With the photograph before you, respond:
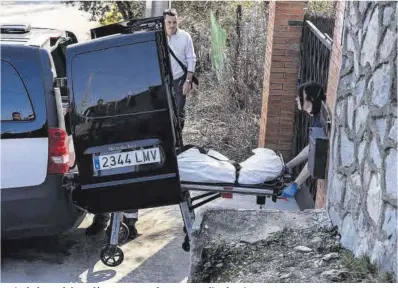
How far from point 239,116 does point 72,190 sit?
3.79 metres

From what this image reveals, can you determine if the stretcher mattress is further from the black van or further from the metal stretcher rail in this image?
the black van

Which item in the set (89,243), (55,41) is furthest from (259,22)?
(89,243)

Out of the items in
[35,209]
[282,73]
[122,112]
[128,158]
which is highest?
[122,112]

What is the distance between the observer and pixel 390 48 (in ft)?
10.8

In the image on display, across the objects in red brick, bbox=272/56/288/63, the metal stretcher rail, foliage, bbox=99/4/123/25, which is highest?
red brick, bbox=272/56/288/63

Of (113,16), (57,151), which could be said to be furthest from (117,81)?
(113,16)

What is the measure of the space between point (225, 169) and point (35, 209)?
60.6 inches

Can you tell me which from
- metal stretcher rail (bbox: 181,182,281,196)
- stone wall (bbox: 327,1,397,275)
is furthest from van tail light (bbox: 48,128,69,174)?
stone wall (bbox: 327,1,397,275)

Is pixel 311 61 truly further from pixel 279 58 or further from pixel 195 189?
pixel 195 189

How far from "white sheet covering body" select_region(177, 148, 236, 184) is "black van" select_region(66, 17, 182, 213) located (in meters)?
0.11

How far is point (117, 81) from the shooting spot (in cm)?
531

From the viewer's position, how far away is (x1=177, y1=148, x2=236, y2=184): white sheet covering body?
5.37 m

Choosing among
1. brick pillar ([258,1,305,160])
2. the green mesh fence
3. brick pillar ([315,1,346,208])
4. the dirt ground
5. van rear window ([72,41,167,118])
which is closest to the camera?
the dirt ground

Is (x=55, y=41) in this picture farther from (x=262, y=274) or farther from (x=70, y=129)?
(x=262, y=274)
